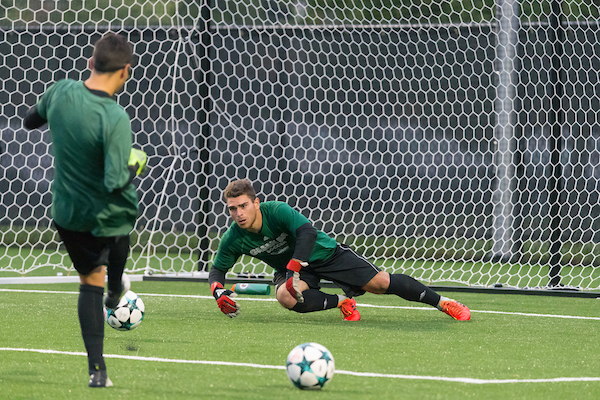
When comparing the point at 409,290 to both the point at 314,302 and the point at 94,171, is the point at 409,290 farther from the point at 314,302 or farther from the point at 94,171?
the point at 94,171

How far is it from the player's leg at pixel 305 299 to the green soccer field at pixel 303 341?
108mm

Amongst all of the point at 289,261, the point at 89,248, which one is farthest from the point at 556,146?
the point at 89,248

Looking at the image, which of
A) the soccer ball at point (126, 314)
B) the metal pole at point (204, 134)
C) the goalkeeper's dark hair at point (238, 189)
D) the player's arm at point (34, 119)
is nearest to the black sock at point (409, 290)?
the goalkeeper's dark hair at point (238, 189)

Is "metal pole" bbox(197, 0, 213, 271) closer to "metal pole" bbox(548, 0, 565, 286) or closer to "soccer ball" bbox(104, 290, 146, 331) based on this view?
"metal pole" bbox(548, 0, 565, 286)

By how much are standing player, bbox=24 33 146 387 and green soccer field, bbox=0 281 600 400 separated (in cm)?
36

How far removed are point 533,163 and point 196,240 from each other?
3501 millimetres

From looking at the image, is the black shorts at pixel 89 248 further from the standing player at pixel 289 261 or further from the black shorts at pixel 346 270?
the black shorts at pixel 346 270

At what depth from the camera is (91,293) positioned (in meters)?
3.55

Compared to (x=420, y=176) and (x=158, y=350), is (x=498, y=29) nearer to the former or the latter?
(x=420, y=176)

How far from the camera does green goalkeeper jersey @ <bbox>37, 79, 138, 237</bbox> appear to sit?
339 centimetres

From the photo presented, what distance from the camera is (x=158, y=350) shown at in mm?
4461

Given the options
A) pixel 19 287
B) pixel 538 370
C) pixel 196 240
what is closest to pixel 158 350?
pixel 538 370

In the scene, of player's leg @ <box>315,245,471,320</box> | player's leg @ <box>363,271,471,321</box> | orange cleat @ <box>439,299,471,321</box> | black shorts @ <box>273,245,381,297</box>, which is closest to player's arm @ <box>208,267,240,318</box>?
black shorts @ <box>273,245,381,297</box>

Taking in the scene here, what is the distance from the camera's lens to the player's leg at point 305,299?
555 cm
